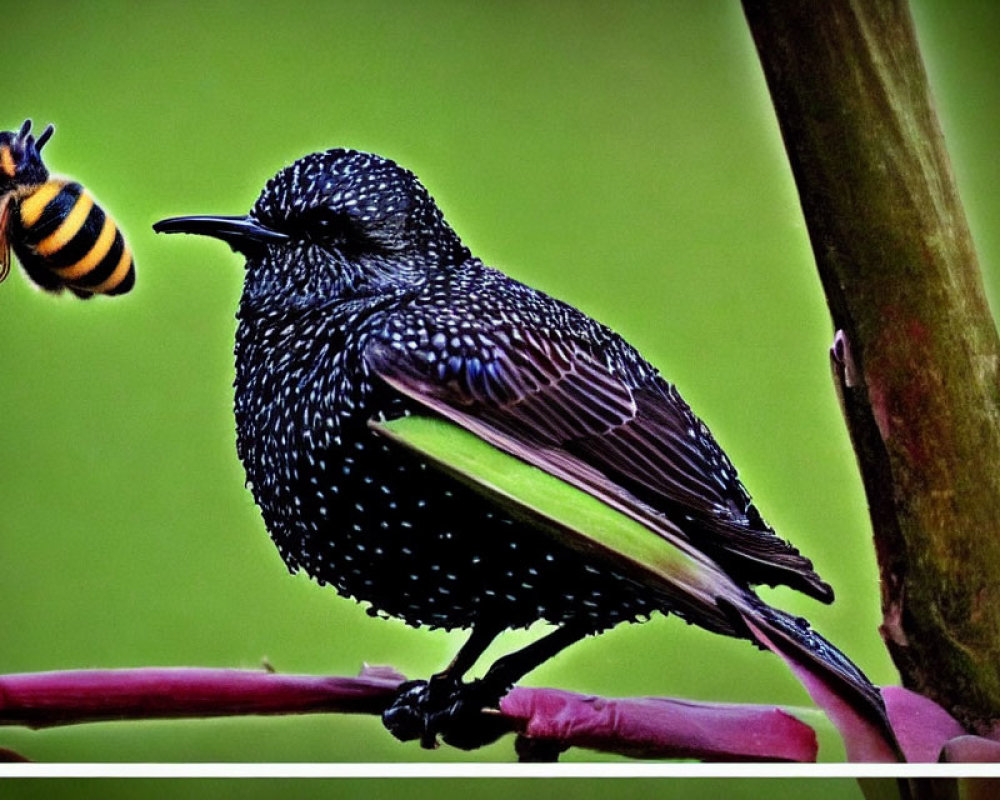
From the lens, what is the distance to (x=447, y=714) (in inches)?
66.5

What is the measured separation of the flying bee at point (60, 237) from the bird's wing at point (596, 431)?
1.89 ft

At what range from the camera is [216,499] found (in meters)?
1.77

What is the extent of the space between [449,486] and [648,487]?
320 millimetres

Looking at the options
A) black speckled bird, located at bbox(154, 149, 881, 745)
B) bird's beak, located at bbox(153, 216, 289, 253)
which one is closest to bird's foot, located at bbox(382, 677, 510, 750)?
black speckled bird, located at bbox(154, 149, 881, 745)

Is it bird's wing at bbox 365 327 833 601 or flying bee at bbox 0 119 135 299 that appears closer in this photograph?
bird's wing at bbox 365 327 833 601

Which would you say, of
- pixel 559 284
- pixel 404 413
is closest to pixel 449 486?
pixel 404 413

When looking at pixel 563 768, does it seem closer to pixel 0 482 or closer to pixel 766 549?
pixel 766 549

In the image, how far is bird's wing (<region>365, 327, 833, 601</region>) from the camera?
1.57 m

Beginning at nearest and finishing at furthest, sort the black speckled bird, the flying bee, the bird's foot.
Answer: the black speckled bird → the bird's foot → the flying bee

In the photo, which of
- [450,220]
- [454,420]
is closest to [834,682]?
[454,420]

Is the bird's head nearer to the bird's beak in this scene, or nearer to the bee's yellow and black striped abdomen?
the bird's beak

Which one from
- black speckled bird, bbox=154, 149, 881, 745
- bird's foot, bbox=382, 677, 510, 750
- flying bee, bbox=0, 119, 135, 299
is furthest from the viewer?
flying bee, bbox=0, 119, 135, 299

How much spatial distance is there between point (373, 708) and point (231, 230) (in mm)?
858

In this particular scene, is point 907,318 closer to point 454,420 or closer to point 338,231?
point 454,420
